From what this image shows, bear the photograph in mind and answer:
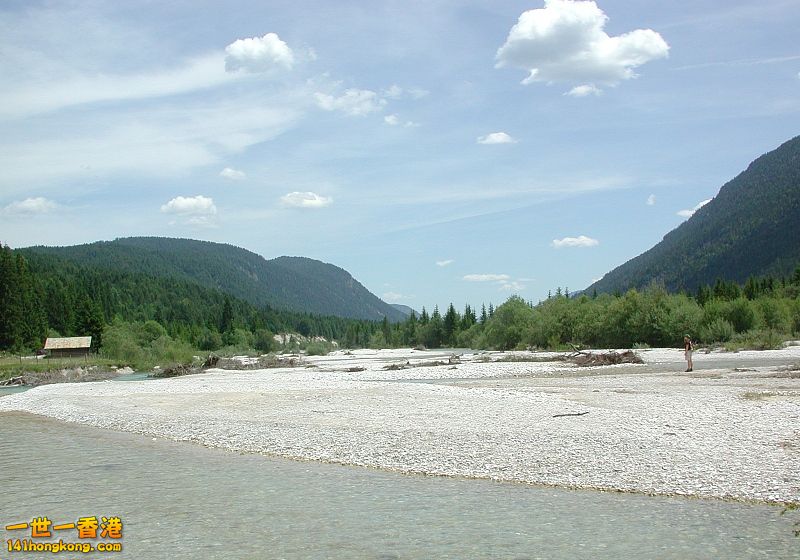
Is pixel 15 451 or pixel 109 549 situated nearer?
pixel 109 549

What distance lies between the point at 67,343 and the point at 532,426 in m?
90.2

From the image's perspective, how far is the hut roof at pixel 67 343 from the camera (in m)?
91.6

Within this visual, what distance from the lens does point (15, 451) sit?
62.5 feet

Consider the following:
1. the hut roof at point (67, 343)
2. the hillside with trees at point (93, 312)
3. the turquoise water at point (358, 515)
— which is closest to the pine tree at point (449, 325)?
the hillside with trees at point (93, 312)

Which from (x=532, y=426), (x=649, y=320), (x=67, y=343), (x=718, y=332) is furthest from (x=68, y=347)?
(x=532, y=426)

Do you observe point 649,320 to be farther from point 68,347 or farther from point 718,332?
point 68,347

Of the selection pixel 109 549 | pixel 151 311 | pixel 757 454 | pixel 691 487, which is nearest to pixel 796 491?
pixel 691 487

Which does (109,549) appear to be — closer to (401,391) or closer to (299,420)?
(299,420)

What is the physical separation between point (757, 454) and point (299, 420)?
47.4ft

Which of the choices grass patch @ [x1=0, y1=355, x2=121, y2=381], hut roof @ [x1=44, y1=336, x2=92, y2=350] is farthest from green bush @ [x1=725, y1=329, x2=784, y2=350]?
hut roof @ [x1=44, y1=336, x2=92, y2=350]

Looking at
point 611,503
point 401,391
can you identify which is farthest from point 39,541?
point 401,391

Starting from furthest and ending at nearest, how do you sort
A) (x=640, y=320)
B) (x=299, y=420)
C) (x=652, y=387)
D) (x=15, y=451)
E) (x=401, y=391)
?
(x=640, y=320) → (x=401, y=391) → (x=652, y=387) → (x=299, y=420) → (x=15, y=451)

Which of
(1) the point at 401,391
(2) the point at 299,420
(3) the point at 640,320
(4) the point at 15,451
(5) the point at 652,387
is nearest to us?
(4) the point at 15,451

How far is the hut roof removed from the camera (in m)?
91.6
